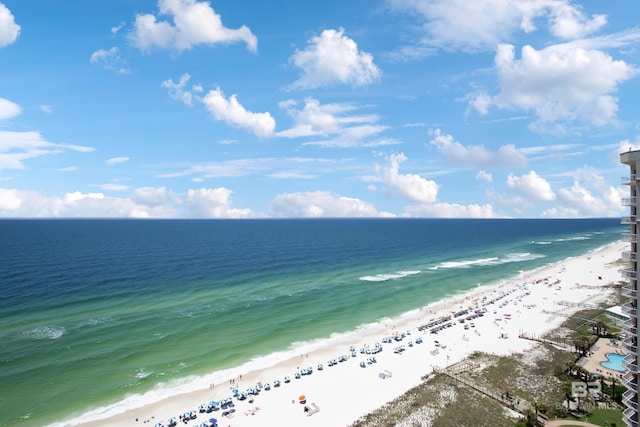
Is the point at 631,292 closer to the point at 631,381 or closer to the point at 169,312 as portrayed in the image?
the point at 631,381

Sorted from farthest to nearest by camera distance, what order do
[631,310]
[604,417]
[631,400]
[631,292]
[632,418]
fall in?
[604,417] < [631,400] < [632,418] < [631,310] < [631,292]

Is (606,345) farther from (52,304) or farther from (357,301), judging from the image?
(52,304)

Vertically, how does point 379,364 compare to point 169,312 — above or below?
below

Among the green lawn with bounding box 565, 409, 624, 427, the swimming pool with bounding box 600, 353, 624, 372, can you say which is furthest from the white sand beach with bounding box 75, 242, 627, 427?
the green lawn with bounding box 565, 409, 624, 427

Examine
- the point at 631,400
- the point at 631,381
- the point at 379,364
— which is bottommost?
the point at 379,364

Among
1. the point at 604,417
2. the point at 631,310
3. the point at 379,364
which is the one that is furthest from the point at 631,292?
the point at 379,364

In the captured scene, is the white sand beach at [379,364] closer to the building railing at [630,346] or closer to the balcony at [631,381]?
the building railing at [630,346]

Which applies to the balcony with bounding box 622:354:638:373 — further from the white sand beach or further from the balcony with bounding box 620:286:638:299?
the white sand beach

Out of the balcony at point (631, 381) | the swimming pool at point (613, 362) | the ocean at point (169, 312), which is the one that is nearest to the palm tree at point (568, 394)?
the swimming pool at point (613, 362)
